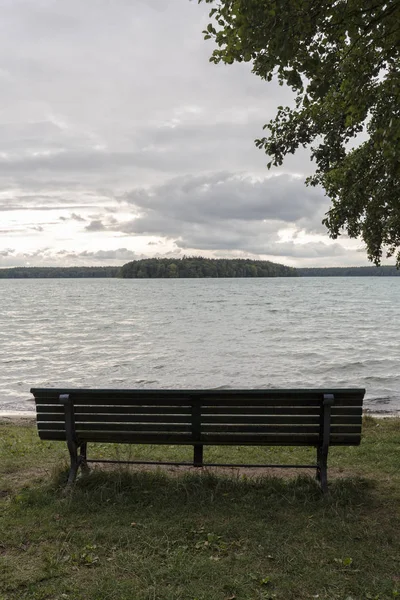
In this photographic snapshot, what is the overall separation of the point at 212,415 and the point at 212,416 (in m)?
0.01

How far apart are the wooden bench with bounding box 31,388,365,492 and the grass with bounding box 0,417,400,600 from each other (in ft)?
1.49

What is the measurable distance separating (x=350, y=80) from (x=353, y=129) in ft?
15.4

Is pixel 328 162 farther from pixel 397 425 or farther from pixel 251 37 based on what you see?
pixel 251 37

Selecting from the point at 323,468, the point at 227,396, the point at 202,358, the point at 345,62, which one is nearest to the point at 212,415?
the point at 227,396

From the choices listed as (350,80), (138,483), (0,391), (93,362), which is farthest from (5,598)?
(93,362)

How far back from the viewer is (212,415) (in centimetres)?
545

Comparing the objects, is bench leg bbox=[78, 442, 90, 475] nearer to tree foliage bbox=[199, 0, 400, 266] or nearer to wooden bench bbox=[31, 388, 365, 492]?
wooden bench bbox=[31, 388, 365, 492]

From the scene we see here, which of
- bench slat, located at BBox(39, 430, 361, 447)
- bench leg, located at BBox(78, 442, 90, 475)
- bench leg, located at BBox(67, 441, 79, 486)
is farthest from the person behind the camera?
bench leg, located at BBox(78, 442, 90, 475)

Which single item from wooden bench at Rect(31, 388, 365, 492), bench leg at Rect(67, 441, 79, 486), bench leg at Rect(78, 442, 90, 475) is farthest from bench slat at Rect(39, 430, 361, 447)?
bench leg at Rect(78, 442, 90, 475)

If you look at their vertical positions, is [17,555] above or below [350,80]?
below

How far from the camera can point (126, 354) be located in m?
25.1

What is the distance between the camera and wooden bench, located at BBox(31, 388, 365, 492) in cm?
534

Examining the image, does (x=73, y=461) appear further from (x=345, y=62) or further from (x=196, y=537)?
(x=345, y=62)

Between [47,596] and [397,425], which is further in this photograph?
[397,425]
